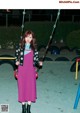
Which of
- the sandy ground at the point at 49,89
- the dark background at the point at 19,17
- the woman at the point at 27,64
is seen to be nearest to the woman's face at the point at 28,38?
the woman at the point at 27,64

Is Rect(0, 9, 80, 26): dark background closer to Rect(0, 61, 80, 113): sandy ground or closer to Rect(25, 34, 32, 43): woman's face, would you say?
Rect(0, 61, 80, 113): sandy ground

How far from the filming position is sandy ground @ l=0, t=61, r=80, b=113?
7770 millimetres

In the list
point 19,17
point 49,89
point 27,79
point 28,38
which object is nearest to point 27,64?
point 27,79

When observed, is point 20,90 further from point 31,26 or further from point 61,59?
point 31,26

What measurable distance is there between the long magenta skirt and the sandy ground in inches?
23.2

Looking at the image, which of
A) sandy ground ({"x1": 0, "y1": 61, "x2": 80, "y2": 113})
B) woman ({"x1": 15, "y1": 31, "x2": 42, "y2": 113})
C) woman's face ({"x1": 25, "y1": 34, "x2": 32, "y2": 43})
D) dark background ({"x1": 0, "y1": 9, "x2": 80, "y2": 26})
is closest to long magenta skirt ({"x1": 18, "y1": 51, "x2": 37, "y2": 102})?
woman ({"x1": 15, "y1": 31, "x2": 42, "y2": 113})

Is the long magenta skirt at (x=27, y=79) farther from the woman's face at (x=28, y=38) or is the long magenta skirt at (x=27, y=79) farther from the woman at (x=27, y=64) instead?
the woman's face at (x=28, y=38)

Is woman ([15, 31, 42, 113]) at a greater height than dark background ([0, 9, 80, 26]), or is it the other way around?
woman ([15, 31, 42, 113])

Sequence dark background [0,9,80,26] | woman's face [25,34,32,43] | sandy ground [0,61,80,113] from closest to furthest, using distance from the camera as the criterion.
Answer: woman's face [25,34,32,43] < sandy ground [0,61,80,113] < dark background [0,9,80,26]

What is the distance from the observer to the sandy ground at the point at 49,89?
7770 mm

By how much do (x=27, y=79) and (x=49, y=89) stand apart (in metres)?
2.60
